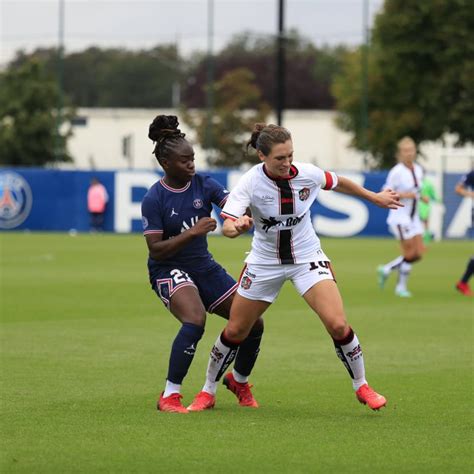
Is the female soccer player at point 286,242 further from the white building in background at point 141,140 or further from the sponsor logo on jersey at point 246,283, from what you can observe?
the white building in background at point 141,140

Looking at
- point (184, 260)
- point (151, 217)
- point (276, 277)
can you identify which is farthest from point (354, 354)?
point (151, 217)

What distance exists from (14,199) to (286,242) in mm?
33076

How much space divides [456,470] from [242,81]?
5749cm

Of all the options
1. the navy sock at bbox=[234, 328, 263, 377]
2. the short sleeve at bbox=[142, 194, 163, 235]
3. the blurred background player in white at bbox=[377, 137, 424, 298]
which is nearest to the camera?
the short sleeve at bbox=[142, 194, 163, 235]

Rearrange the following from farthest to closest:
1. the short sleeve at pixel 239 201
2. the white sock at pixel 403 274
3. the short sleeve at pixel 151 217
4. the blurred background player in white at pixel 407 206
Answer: the white sock at pixel 403 274 → the blurred background player in white at pixel 407 206 → the short sleeve at pixel 151 217 → the short sleeve at pixel 239 201

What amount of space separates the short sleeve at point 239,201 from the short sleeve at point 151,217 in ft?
2.13

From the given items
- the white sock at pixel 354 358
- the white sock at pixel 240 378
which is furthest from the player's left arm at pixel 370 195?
the white sock at pixel 240 378

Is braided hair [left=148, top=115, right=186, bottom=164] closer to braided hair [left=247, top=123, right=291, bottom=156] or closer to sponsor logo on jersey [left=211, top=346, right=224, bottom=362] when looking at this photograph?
braided hair [left=247, top=123, right=291, bottom=156]

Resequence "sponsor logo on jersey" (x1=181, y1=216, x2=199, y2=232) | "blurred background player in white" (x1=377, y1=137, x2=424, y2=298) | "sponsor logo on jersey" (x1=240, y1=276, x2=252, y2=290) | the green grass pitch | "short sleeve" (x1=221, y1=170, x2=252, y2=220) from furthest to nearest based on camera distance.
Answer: "blurred background player in white" (x1=377, y1=137, x2=424, y2=298), "sponsor logo on jersey" (x1=181, y1=216, x2=199, y2=232), "sponsor logo on jersey" (x1=240, y1=276, x2=252, y2=290), "short sleeve" (x1=221, y1=170, x2=252, y2=220), the green grass pitch

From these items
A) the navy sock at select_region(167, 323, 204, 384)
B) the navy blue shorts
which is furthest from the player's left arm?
the navy sock at select_region(167, 323, 204, 384)

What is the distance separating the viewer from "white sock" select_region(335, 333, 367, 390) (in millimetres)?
8781

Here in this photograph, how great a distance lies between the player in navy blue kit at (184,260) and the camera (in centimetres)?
895

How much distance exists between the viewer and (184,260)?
9.31 meters

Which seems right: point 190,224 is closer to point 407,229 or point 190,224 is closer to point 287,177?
point 287,177
